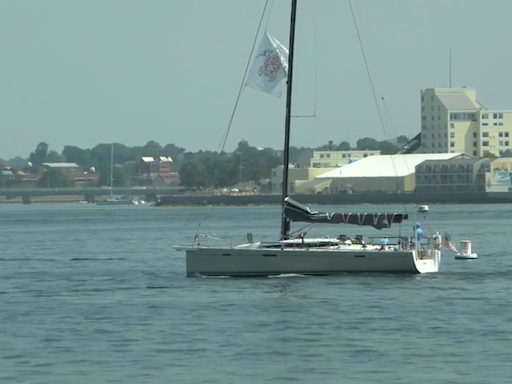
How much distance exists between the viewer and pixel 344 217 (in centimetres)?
4616

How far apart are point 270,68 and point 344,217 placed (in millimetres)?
5959

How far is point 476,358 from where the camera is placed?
94.7ft

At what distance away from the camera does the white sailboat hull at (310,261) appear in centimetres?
4391

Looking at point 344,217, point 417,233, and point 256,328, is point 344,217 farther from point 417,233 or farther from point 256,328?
point 256,328

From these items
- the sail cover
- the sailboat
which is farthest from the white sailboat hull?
the sail cover

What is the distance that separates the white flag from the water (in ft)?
23.4

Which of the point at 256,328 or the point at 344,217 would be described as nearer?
the point at 256,328

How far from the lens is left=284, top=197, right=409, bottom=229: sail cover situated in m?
45.6

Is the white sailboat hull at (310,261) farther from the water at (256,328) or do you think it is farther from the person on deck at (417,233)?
the person on deck at (417,233)

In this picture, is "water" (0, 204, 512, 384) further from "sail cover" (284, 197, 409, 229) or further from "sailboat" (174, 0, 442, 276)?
"sail cover" (284, 197, 409, 229)

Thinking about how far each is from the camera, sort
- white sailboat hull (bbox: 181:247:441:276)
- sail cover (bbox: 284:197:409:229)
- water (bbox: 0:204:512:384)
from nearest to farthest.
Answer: water (bbox: 0:204:512:384) < white sailboat hull (bbox: 181:247:441:276) < sail cover (bbox: 284:197:409:229)

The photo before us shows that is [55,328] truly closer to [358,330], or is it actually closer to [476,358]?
[358,330]

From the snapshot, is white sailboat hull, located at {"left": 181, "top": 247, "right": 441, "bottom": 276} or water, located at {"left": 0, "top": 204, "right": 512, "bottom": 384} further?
white sailboat hull, located at {"left": 181, "top": 247, "right": 441, "bottom": 276}

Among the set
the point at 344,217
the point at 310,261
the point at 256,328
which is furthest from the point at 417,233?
the point at 256,328
